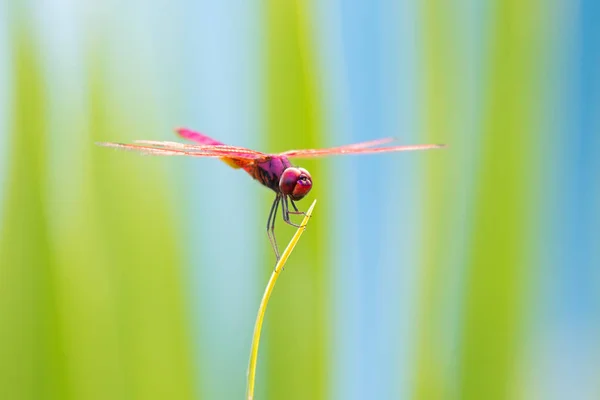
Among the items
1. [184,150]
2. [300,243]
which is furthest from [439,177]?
[184,150]

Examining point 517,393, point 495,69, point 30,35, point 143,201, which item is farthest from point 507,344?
point 30,35

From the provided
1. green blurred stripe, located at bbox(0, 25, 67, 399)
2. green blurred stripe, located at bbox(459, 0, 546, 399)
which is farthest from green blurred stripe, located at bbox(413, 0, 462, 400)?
green blurred stripe, located at bbox(0, 25, 67, 399)

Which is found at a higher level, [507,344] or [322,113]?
[322,113]

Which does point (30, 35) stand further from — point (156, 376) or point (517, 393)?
point (517, 393)

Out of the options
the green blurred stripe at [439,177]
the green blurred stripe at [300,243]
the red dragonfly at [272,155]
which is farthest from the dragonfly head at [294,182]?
the green blurred stripe at [439,177]

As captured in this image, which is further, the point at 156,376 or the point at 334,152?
the point at 156,376
